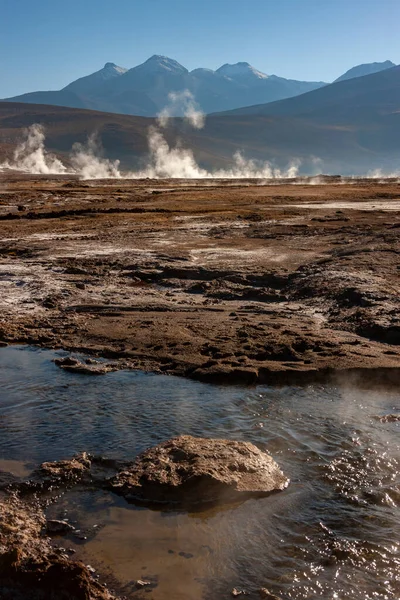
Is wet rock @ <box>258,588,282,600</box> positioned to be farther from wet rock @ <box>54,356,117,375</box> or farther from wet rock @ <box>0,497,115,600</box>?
wet rock @ <box>54,356,117,375</box>

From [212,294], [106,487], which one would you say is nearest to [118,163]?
[212,294]

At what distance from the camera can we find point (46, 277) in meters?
12.7

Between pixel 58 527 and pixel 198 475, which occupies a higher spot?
pixel 198 475

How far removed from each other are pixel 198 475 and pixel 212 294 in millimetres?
6419

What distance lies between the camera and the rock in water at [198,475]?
501 centimetres

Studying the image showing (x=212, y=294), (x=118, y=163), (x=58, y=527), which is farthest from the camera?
(x=118, y=163)

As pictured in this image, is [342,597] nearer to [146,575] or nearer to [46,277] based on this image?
[146,575]

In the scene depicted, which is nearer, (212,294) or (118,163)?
(212,294)

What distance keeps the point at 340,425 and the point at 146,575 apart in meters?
2.78

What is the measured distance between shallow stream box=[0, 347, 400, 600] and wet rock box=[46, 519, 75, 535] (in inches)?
3.8

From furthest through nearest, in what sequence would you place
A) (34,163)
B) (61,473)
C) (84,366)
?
(34,163)
(84,366)
(61,473)

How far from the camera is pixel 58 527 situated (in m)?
4.57

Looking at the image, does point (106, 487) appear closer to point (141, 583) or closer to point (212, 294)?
point (141, 583)

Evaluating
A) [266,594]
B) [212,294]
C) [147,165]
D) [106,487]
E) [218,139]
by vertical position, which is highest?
[218,139]
